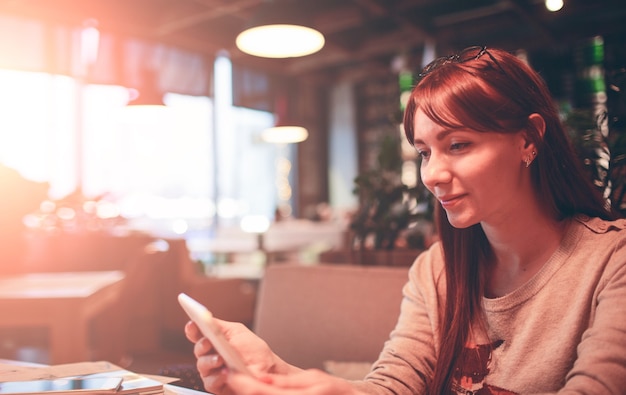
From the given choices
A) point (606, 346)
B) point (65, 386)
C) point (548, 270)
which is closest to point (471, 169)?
point (548, 270)

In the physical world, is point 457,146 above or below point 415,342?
above

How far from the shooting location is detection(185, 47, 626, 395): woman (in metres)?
1.02

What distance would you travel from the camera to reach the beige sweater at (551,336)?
903mm

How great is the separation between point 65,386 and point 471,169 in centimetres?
86

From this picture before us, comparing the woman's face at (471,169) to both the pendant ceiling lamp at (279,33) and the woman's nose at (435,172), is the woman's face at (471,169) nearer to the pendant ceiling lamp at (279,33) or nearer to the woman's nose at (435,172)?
the woman's nose at (435,172)

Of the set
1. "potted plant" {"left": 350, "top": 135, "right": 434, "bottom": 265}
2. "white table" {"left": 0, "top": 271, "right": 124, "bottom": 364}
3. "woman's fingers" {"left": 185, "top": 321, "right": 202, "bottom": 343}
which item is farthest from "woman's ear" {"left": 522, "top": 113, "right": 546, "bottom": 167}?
"white table" {"left": 0, "top": 271, "right": 124, "bottom": 364}

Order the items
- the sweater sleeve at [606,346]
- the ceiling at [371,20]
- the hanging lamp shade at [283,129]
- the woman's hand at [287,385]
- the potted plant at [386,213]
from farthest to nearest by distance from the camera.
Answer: the hanging lamp shade at [283,129] < the ceiling at [371,20] < the potted plant at [386,213] < the sweater sleeve at [606,346] < the woman's hand at [287,385]

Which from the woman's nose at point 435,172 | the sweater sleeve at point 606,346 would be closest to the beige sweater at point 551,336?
the sweater sleeve at point 606,346

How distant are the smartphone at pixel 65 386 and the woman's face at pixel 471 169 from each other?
0.71 meters

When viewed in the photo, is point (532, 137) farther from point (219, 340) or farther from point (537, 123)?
point (219, 340)

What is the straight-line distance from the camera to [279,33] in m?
3.71

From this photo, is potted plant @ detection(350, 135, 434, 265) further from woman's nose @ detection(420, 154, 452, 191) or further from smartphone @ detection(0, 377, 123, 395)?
smartphone @ detection(0, 377, 123, 395)

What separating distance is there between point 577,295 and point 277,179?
8720 mm

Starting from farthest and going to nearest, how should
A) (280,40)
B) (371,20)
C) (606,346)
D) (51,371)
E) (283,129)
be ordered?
(371,20)
(283,129)
(280,40)
(51,371)
(606,346)
